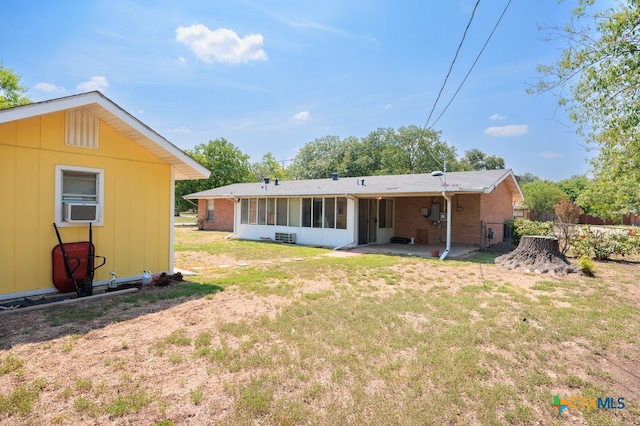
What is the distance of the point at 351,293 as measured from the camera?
6.18 metres

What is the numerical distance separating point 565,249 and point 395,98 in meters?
8.04

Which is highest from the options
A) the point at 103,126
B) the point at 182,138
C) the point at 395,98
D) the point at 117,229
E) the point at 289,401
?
the point at 182,138

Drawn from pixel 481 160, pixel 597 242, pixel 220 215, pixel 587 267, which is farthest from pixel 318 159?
pixel 587 267

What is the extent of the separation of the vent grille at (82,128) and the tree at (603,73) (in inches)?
317

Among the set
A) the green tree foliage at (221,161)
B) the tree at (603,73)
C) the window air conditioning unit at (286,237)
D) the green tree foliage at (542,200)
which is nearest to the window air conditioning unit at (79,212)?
the tree at (603,73)

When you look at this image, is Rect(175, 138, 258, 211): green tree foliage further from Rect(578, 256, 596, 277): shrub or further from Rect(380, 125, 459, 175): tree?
Rect(578, 256, 596, 277): shrub

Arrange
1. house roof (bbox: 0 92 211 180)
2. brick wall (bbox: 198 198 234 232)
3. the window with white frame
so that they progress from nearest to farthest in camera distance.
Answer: house roof (bbox: 0 92 211 180), the window with white frame, brick wall (bbox: 198 198 234 232)

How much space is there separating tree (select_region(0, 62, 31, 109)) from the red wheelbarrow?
2433 cm

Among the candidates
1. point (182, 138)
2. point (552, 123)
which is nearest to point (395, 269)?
point (552, 123)

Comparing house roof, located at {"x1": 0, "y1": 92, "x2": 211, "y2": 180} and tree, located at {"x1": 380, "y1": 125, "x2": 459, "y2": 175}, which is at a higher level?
tree, located at {"x1": 380, "y1": 125, "x2": 459, "y2": 175}

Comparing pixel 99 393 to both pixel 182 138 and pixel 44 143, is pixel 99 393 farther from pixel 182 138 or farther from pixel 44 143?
pixel 182 138

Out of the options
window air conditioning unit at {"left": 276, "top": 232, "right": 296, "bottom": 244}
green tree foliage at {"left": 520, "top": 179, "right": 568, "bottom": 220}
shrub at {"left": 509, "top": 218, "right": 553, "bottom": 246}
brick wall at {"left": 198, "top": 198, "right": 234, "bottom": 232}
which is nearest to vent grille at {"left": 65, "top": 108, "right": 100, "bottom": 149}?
window air conditioning unit at {"left": 276, "top": 232, "right": 296, "bottom": 244}

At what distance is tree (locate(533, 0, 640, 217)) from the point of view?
4840mm

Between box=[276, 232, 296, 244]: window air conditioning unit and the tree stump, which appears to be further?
box=[276, 232, 296, 244]: window air conditioning unit
